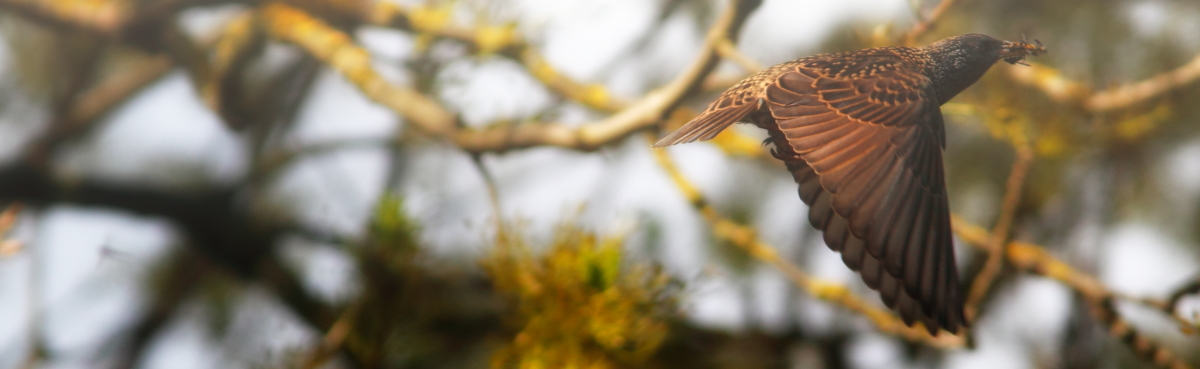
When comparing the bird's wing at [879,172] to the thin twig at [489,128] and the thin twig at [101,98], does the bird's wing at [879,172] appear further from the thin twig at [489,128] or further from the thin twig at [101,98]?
the thin twig at [101,98]

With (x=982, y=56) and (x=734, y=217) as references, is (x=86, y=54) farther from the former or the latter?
(x=982, y=56)

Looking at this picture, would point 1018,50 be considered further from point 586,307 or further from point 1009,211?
point 586,307

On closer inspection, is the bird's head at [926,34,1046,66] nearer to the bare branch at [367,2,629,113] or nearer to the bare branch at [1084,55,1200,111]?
the bare branch at [1084,55,1200,111]

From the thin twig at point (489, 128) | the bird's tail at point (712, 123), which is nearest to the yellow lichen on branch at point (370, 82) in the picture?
the thin twig at point (489, 128)

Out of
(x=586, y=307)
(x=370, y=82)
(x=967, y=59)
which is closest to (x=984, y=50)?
(x=967, y=59)

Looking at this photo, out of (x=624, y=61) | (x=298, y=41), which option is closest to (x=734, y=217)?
(x=624, y=61)

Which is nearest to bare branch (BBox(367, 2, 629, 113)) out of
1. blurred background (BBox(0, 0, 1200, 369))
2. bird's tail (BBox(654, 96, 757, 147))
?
blurred background (BBox(0, 0, 1200, 369))

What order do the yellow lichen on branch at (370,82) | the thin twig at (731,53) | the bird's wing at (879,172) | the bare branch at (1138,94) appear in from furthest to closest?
the yellow lichen on branch at (370,82)
the bare branch at (1138,94)
the thin twig at (731,53)
the bird's wing at (879,172)

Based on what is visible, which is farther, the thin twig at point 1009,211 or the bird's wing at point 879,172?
the thin twig at point 1009,211
